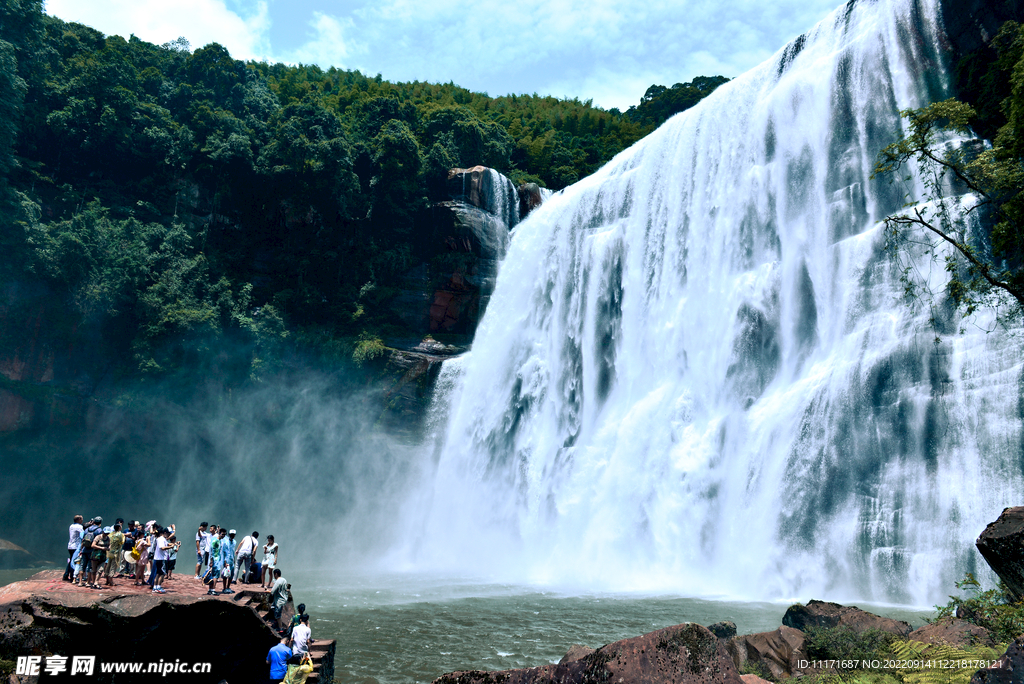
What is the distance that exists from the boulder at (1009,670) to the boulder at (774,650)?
5250mm

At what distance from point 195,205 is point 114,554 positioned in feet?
89.5

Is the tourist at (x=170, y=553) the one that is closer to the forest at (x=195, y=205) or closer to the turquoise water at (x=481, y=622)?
the turquoise water at (x=481, y=622)

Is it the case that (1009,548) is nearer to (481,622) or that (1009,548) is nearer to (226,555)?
(481,622)

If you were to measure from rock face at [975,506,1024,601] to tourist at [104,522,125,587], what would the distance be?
13.2 m

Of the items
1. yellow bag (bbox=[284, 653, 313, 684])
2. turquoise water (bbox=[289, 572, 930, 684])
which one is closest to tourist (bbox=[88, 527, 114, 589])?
turquoise water (bbox=[289, 572, 930, 684])

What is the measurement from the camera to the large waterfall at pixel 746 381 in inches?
616

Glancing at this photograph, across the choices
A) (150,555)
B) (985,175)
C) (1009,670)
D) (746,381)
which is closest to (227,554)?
(150,555)

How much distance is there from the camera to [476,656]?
11094 mm

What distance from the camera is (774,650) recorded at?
9.44 metres

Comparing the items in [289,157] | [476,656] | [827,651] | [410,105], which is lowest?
[476,656]

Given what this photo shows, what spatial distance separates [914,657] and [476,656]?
706 cm

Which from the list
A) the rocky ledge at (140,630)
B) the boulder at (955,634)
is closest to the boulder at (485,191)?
the rocky ledge at (140,630)

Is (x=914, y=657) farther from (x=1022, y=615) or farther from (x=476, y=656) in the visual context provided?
(x=476, y=656)

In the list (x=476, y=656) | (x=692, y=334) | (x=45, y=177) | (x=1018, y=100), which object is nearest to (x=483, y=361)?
(x=692, y=334)
